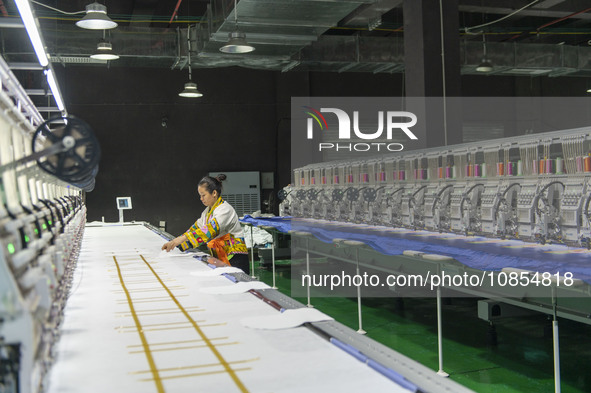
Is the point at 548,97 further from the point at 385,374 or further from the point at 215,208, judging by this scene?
the point at 385,374

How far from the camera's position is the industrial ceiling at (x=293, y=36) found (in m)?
7.85

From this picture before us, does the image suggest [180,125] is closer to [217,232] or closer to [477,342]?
[217,232]

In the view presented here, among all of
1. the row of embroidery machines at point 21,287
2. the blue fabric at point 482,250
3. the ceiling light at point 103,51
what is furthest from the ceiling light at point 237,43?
the row of embroidery machines at point 21,287

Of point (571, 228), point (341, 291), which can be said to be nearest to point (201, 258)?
point (571, 228)

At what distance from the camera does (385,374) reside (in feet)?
4.99

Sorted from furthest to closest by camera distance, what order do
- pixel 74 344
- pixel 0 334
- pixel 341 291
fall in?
pixel 341 291, pixel 74 344, pixel 0 334

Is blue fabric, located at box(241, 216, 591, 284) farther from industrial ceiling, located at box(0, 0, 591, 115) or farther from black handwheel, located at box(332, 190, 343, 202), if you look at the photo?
industrial ceiling, located at box(0, 0, 591, 115)

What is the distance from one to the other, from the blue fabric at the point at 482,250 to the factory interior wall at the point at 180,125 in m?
6.84

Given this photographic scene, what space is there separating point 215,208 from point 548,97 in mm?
11787

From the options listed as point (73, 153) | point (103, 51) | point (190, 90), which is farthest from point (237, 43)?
point (73, 153)

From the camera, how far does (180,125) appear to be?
12477 millimetres

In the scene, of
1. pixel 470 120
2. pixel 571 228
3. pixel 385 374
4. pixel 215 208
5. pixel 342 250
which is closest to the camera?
pixel 385 374

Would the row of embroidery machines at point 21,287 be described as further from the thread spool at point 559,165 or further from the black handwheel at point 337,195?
the black handwheel at point 337,195

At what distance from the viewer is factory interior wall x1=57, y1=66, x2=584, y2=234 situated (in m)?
12.0
